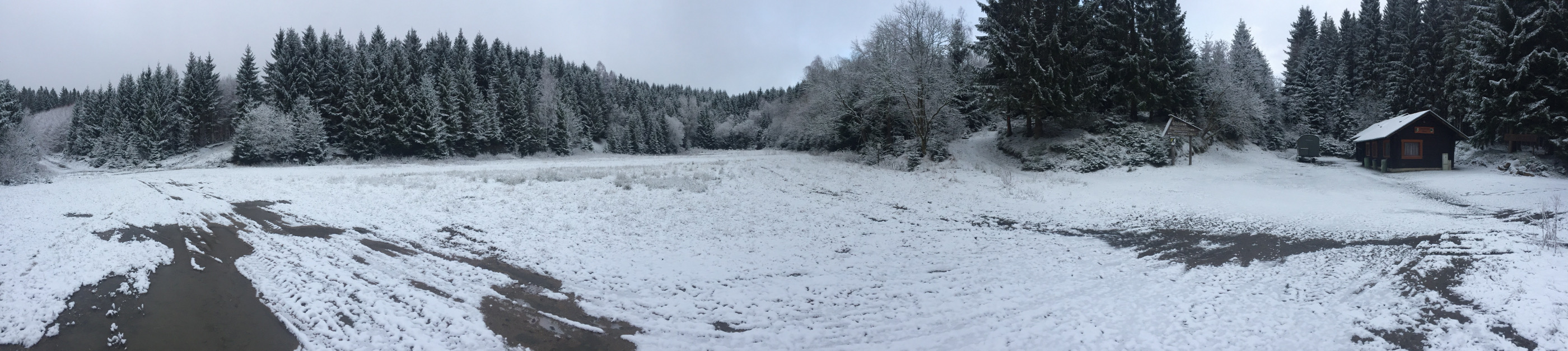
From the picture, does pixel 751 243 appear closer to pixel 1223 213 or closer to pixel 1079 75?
pixel 1223 213

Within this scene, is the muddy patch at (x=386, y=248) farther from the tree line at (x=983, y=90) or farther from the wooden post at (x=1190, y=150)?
the wooden post at (x=1190, y=150)

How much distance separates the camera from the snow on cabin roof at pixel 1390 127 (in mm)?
23969

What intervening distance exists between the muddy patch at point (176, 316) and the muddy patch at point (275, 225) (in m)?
2.15

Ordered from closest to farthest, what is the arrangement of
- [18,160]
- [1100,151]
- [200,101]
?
[18,160], [1100,151], [200,101]

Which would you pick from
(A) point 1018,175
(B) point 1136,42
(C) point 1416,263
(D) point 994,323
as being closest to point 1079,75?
(B) point 1136,42

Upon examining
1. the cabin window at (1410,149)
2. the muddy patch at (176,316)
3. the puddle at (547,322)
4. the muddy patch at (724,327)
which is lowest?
the muddy patch at (724,327)

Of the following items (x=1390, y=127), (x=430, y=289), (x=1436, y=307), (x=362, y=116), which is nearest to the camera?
(x=1436, y=307)

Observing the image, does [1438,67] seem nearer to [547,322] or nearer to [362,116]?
[547,322]

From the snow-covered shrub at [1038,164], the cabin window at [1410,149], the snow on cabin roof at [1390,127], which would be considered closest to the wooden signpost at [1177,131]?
the snow-covered shrub at [1038,164]

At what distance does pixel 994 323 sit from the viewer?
236 inches

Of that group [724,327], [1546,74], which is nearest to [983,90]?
[1546,74]

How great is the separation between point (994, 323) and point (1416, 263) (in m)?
7.44

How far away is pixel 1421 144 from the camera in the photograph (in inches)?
957

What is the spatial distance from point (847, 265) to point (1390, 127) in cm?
3143
